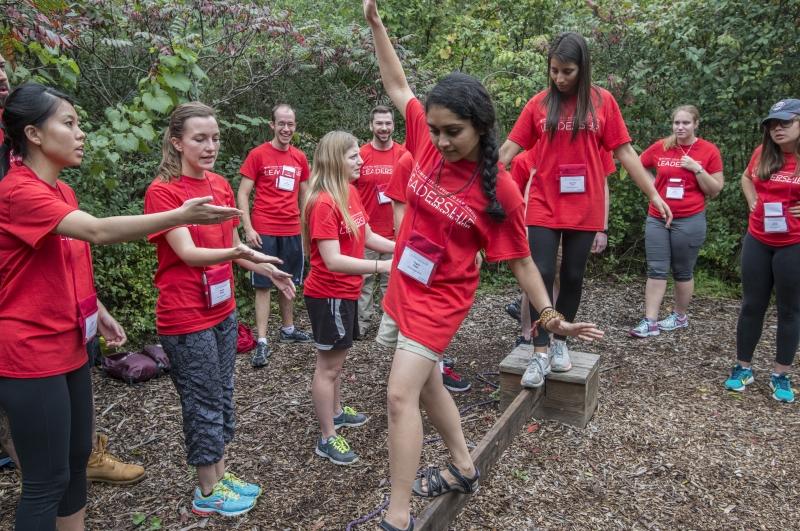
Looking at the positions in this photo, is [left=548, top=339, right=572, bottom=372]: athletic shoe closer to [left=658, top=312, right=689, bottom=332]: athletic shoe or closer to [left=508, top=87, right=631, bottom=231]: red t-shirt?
[left=508, top=87, right=631, bottom=231]: red t-shirt

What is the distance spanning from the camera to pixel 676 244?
5816mm

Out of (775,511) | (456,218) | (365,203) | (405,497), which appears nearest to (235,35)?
(365,203)

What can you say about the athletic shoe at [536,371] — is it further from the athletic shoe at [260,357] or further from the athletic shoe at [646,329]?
the athletic shoe at [260,357]

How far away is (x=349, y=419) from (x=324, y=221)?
146 cm

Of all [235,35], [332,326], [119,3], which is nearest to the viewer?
[332,326]

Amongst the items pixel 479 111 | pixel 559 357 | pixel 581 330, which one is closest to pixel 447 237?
pixel 479 111

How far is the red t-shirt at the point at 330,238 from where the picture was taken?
331cm

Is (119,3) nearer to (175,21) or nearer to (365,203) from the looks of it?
(175,21)

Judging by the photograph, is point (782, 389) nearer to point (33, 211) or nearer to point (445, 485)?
point (445, 485)

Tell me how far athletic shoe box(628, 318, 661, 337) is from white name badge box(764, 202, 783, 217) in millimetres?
1813

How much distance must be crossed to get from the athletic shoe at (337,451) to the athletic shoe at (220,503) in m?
0.60

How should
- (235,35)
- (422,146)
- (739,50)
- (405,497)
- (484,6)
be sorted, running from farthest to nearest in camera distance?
(484,6)
(739,50)
(235,35)
(422,146)
(405,497)

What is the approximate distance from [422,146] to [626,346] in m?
3.78

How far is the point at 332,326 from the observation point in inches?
134
